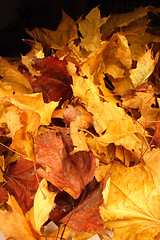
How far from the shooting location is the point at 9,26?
1.76 feet

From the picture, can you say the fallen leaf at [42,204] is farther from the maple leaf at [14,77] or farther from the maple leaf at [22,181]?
the maple leaf at [14,77]

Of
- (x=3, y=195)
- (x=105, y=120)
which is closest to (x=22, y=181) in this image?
(x=3, y=195)

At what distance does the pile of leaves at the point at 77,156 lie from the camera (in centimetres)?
30

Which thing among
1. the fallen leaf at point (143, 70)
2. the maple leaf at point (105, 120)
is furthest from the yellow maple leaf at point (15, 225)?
the fallen leaf at point (143, 70)

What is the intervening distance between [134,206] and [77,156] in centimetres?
10

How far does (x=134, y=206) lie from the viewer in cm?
32

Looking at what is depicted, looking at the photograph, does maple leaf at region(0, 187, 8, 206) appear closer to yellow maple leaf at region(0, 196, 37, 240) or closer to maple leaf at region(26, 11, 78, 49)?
yellow maple leaf at region(0, 196, 37, 240)

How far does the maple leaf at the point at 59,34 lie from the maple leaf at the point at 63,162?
0.68ft

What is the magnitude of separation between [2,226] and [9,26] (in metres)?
0.42

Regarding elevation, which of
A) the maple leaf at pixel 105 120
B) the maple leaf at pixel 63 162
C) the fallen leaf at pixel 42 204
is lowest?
the fallen leaf at pixel 42 204

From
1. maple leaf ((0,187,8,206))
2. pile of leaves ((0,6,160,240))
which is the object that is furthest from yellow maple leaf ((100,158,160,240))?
maple leaf ((0,187,8,206))

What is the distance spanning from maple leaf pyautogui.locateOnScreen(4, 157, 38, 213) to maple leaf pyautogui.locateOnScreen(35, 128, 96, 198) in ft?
0.13

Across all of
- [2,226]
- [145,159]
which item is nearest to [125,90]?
[145,159]

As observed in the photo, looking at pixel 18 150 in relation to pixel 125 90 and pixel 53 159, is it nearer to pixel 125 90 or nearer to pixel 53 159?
pixel 53 159
